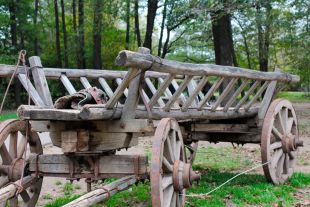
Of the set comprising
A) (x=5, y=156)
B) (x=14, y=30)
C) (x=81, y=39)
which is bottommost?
(x=5, y=156)

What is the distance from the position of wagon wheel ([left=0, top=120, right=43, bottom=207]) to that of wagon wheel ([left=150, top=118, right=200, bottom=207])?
149 cm

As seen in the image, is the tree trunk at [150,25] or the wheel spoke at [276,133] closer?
the wheel spoke at [276,133]

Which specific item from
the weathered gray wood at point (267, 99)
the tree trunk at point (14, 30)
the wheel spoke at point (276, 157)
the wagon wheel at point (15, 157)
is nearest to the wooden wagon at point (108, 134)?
the wagon wheel at point (15, 157)

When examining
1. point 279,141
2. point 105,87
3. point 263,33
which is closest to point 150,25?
point 263,33

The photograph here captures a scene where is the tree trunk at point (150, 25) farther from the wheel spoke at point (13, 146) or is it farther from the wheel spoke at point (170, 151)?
the wheel spoke at point (170, 151)

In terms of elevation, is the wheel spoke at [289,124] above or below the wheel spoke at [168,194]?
above

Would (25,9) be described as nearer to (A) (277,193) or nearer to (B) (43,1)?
(B) (43,1)

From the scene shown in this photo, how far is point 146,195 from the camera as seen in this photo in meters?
6.36

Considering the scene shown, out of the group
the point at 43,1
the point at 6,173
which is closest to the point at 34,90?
the point at 6,173

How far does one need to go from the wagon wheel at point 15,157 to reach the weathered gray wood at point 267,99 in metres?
3.54

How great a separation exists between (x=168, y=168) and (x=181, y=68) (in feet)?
3.36

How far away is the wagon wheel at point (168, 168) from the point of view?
166 inches

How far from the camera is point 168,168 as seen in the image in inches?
181

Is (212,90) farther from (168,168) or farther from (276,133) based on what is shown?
(168,168)
